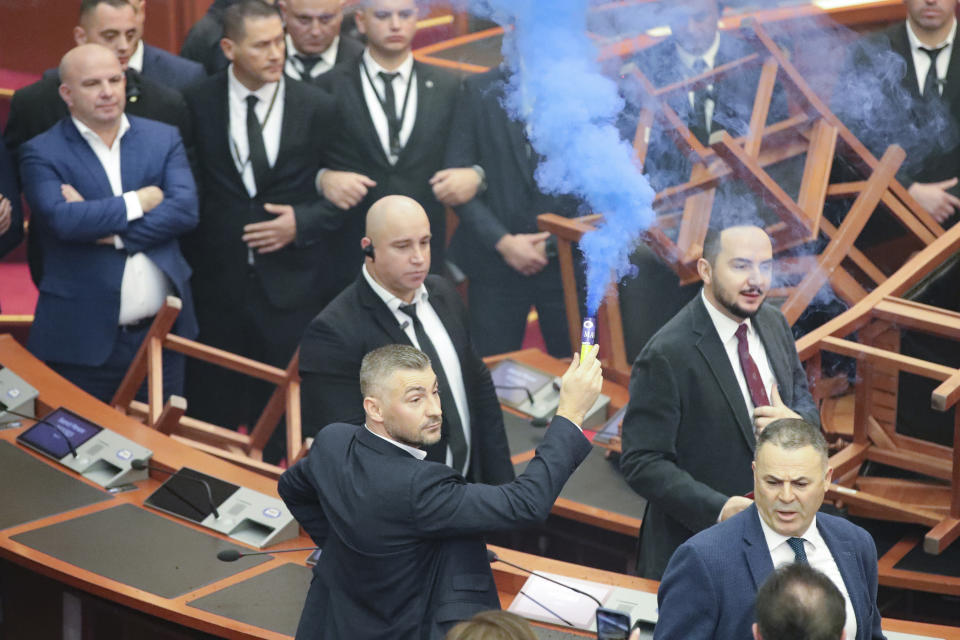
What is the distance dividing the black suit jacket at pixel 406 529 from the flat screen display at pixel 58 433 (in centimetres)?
144

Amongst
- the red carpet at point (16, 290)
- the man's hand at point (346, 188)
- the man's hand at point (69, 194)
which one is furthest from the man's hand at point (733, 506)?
the red carpet at point (16, 290)

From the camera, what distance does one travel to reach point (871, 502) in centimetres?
409

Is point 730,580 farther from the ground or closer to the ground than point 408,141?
closer to the ground

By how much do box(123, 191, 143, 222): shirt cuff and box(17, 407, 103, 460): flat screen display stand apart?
0.83 m

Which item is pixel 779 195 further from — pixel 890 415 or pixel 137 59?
pixel 137 59

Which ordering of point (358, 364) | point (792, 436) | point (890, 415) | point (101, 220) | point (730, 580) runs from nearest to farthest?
point (730, 580), point (792, 436), point (358, 364), point (890, 415), point (101, 220)

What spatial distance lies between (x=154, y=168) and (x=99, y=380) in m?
0.81

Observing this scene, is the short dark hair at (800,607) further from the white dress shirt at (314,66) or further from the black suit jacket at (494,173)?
the white dress shirt at (314,66)

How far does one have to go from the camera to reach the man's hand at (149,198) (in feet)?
15.8

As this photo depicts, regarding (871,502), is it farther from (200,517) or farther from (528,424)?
(200,517)

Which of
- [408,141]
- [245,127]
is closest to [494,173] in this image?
[408,141]

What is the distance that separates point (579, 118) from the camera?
396 cm

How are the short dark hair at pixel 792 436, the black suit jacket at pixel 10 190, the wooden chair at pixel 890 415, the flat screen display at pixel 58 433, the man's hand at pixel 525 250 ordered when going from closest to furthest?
the short dark hair at pixel 792 436
the wooden chair at pixel 890 415
the flat screen display at pixel 58 433
the black suit jacket at pixel 10 190
the man's hand at pixel 525 250

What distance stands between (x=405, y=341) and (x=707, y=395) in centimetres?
89
